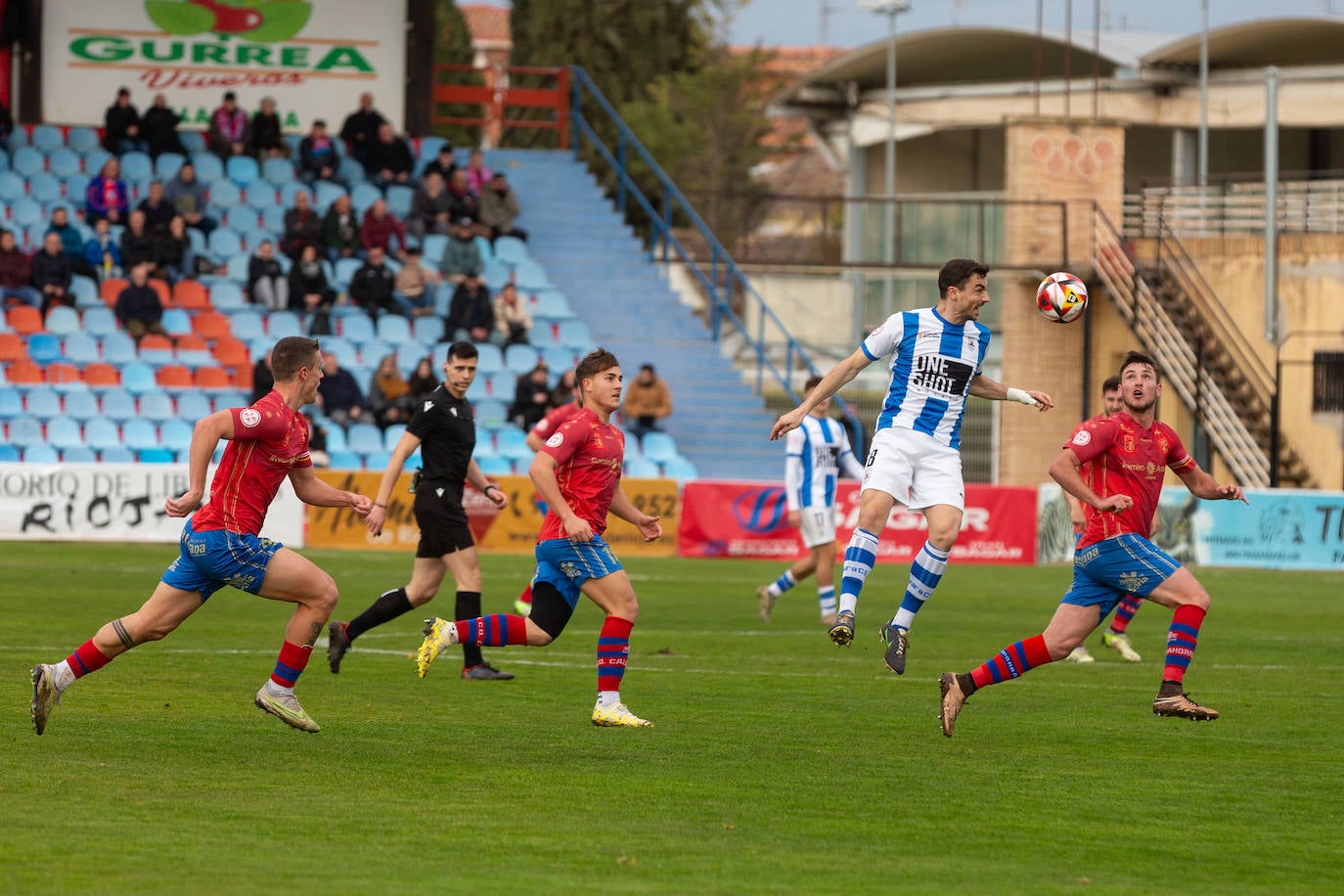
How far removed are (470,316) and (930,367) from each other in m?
18.4

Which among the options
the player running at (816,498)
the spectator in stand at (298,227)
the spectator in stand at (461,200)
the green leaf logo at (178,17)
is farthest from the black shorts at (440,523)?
Result: the green leaf logo at (178,17)

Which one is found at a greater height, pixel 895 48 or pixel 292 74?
pixel 895 48

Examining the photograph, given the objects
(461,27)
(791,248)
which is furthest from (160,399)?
(791,248)

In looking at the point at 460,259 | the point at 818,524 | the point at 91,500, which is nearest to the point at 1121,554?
the point at 818,524

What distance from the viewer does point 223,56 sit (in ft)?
106

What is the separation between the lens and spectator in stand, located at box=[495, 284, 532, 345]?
2875 cm

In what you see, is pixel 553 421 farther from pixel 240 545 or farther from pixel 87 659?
pixel 87 659

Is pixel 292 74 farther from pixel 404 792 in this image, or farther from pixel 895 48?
pixel 404 792

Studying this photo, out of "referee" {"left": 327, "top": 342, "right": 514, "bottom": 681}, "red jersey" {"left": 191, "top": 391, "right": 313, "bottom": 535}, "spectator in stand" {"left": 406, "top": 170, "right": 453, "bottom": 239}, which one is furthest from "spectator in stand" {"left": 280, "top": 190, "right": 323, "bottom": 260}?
"red jersey" {"left": 191, "top": 391, "right": 313, "bottom": 535}

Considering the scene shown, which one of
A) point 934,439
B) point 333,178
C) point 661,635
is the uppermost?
point 333,178

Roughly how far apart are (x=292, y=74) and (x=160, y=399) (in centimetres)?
834

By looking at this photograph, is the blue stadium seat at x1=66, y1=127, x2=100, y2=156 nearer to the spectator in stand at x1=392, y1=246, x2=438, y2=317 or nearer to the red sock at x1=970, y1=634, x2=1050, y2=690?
the spectator in stand at x1=392, y1=246, x2=438, y2=317

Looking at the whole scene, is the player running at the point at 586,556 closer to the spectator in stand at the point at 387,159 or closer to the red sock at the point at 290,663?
the red sock at the point at 290,663

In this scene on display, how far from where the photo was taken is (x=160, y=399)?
2638cm
